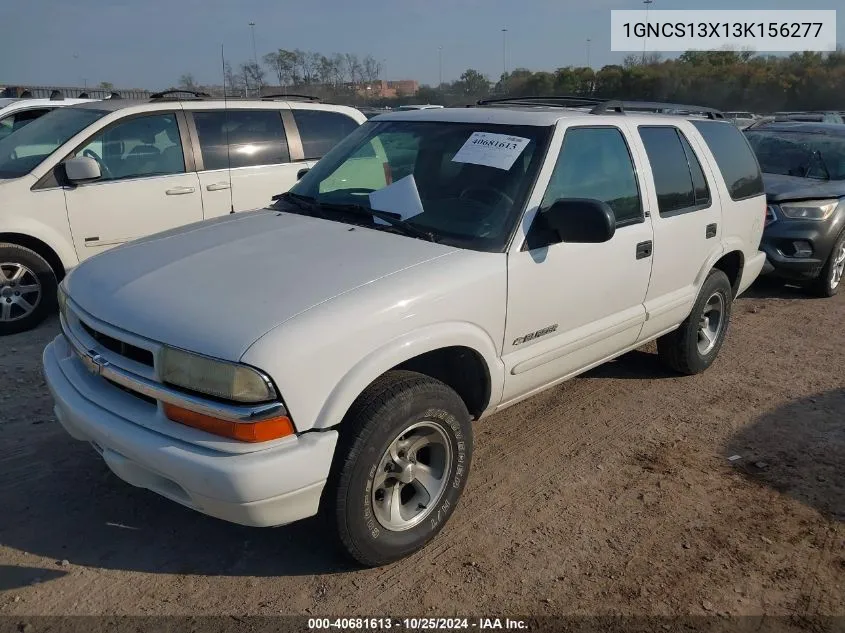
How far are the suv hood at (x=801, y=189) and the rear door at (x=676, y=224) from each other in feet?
10.7

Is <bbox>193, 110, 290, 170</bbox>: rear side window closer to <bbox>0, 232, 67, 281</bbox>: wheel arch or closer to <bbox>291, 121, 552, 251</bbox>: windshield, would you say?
<bbox>0, 232, 67, 281</bbox>: wheel arch

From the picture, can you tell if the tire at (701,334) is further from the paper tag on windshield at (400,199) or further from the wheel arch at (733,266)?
the paper tag on windshield at (400,199)

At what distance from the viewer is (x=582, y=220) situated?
321cm

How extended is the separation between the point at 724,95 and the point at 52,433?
47.5 m

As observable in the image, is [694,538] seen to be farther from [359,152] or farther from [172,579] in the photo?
[359,152]

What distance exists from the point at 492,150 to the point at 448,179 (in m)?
0.27

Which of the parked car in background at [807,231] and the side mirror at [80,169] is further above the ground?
the side mirror at [80,169]

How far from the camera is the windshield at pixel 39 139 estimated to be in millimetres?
5742

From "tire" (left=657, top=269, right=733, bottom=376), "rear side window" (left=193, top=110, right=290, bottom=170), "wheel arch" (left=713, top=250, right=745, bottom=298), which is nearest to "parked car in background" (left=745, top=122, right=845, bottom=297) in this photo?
"wheel arch" (left=713, top=250, right=745, bottom=298)

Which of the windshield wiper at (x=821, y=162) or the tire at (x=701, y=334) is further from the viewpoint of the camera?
the windshield wiper at (x=821, y=162)

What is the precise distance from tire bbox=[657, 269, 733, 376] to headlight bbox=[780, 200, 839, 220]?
2.81 meters

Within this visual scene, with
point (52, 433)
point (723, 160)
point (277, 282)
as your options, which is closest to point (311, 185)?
point (277, 282)

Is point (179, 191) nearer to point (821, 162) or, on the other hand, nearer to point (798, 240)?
point (798, 240)

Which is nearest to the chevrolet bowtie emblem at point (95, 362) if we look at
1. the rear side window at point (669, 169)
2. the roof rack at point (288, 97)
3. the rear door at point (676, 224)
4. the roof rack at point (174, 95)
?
the rear door at point (676, 224)
